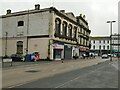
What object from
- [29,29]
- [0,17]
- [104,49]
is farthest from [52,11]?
[104,49]

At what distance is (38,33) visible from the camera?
50750 mm

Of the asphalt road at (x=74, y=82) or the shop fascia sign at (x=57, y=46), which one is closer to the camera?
the asphalt road at (x=74, y=82)

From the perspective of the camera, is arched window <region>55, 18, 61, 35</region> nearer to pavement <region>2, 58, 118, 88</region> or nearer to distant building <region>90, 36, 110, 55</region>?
pavement <region>2, 58, 118, 88</region>

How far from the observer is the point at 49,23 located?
162 ft

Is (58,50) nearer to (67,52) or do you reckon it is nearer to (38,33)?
(38,33)

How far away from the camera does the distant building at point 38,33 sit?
49344 millimetres

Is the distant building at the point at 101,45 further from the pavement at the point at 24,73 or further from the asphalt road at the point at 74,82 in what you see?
the asphalt road at the point at 74,82

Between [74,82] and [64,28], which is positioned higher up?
[64,28]

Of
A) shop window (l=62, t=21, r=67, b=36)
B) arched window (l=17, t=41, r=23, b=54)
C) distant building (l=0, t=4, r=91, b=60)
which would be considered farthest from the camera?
shop window (l=62, t=21, r=67, b=36)

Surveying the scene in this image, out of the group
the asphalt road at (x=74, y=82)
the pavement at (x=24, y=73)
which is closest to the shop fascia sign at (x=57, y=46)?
the pavement at (x=24, y=73)

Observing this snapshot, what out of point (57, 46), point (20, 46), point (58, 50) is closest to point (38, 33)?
point (57, 46)

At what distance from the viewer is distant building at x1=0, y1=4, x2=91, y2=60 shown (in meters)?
49.3

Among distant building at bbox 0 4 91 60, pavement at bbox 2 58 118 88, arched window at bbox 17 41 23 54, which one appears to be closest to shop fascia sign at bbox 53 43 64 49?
distant building at bbox 0 4 91 60

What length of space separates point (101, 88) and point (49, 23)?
3823cm
